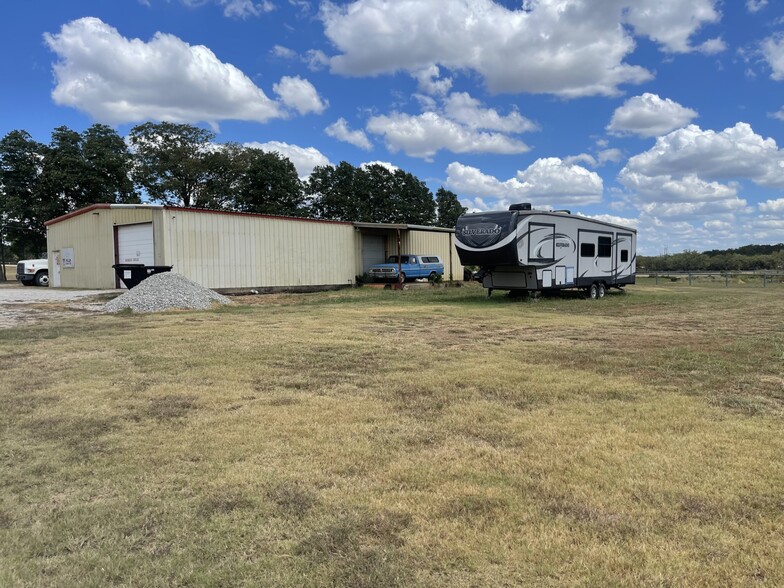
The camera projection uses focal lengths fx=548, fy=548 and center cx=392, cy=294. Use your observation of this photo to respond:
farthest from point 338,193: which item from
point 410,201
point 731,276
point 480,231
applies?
point 480,231

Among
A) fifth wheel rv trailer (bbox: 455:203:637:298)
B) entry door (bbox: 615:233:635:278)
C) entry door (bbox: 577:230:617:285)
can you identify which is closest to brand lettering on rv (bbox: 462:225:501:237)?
fifth wheel rv trailer (bbox: 455:203:637:298)

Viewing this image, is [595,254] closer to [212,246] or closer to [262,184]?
[212,246]

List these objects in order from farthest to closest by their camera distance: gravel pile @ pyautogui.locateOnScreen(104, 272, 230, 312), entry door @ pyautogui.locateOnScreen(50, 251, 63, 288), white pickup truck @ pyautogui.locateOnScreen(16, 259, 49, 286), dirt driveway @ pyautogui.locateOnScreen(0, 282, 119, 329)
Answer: white pickup truck @ pyautogui.locateOnScreen(16, 259, 49, 286), entry door @ pyautogui.locateOnScreen(50, 251, 63, 288), gravel pile @ pyautogui.locateOnScreen(104, 272, 230, 312), dirt driveway @ pyautogui.locateOnScreen(0, 282, 119, 329)

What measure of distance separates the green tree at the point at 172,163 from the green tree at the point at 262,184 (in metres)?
2.94

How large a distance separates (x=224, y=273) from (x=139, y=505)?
21.4 m

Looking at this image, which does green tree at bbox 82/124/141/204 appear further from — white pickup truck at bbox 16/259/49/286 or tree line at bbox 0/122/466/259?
white pickup truck at bbox 16/259/49/286

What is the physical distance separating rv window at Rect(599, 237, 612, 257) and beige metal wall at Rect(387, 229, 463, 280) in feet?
42.2

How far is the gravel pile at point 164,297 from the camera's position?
51.3ft

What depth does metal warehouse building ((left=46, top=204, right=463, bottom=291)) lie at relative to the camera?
22516mm

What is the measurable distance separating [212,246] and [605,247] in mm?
16389

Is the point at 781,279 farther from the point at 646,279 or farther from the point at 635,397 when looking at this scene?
the point at 635,397

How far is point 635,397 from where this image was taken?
227 inches

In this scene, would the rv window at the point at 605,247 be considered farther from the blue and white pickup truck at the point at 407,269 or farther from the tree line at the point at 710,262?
the tree line at the point at 710,262

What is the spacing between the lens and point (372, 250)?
106 ft
